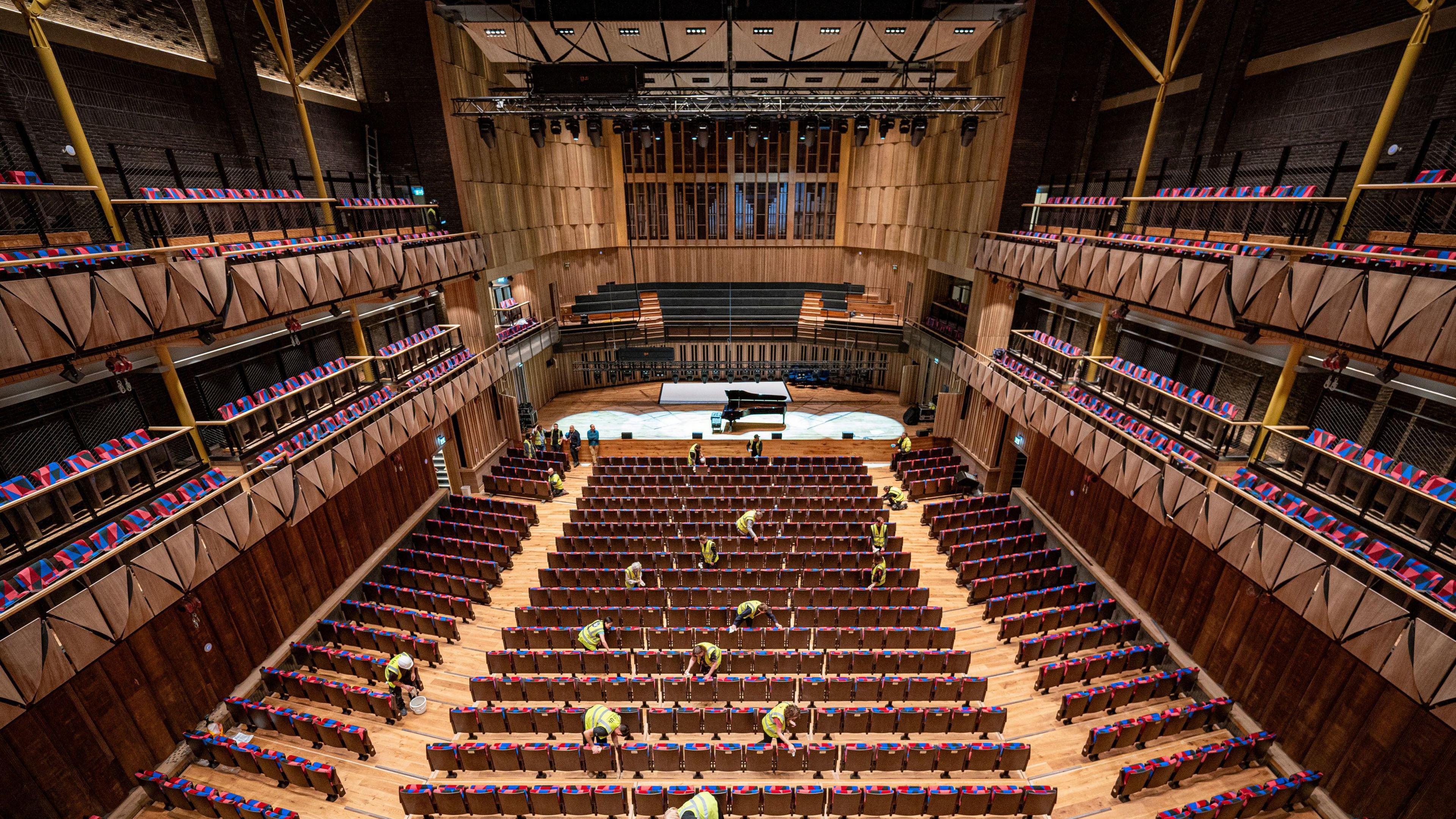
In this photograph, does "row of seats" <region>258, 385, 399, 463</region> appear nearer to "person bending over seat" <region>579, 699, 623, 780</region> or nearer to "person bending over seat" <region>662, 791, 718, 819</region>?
"person bending over seat" <region>579, 699, 623, 780</region>

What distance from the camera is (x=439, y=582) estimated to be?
31.7ft

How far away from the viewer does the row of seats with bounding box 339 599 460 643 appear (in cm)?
849

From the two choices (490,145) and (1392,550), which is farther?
(490,145)

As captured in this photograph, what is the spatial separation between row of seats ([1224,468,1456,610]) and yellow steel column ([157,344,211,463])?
44.8ft

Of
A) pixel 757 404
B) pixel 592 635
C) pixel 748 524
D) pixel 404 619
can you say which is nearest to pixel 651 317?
pixel 757 404

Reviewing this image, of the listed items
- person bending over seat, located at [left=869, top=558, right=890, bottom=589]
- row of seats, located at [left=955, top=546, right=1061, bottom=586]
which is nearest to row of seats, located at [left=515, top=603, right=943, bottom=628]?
person bending over seat, located at [left=869, top=558, right=890, bottom=589]

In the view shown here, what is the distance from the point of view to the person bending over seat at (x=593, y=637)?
24.6ft

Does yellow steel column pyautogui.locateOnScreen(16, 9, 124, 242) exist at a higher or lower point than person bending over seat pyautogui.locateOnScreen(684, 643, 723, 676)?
higher

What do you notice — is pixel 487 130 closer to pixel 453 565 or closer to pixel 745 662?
pixel 453 565

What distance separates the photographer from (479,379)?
42.7 feet

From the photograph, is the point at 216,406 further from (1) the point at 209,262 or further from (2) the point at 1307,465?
(2) the point at 1307,465

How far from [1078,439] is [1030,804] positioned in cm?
629

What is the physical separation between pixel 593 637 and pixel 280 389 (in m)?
6.30

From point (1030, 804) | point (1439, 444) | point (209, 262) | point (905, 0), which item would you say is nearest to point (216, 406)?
point (209, 262)
